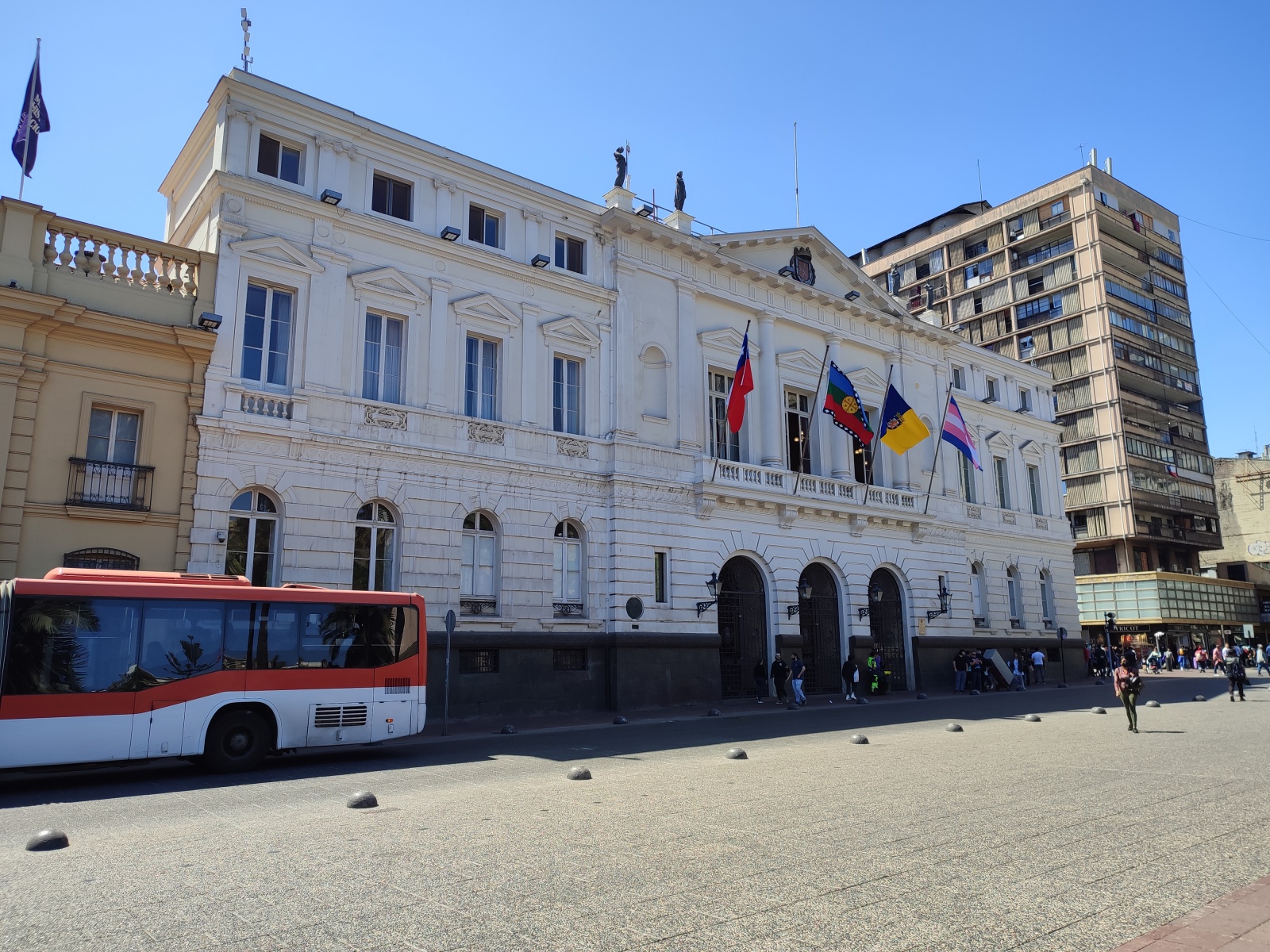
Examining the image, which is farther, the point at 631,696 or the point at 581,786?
the point at 631,696

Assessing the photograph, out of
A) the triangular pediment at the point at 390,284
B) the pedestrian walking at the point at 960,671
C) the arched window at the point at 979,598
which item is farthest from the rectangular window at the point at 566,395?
the arched window at the point at 979,598

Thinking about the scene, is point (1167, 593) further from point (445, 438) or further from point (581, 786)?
point (581, 786)

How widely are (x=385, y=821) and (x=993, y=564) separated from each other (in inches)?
1412

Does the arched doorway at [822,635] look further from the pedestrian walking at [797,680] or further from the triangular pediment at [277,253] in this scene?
the triangular pediment at [277,253]

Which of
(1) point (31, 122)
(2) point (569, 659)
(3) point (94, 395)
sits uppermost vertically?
(1) point (31, 122)

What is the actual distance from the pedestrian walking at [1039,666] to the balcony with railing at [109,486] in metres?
34.8

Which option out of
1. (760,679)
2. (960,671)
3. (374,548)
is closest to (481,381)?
(374,548)

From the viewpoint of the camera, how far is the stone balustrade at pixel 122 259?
1931 cm

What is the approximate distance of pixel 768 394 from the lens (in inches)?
1266

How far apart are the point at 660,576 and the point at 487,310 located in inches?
370

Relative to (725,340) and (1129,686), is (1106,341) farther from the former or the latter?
(1129,686)

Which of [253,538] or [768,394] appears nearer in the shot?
[253,538]

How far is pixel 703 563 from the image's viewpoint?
28.9 m

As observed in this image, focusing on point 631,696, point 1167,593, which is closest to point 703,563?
point 631,696
